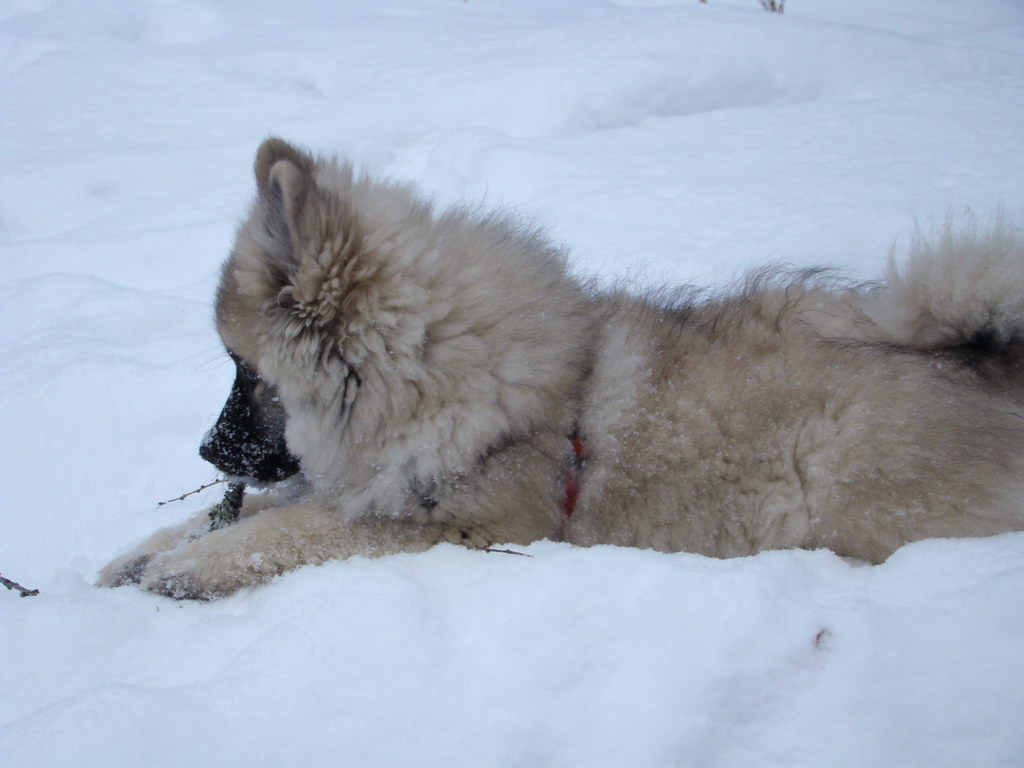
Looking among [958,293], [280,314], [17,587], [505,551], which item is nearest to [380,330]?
[280,314]

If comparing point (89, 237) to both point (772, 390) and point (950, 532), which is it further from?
point (950, 532)

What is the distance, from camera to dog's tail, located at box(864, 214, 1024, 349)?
82.4 inches

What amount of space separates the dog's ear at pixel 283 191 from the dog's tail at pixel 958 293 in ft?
6.26

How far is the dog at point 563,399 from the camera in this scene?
2092mm

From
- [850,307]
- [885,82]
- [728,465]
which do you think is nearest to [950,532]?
[728,465]

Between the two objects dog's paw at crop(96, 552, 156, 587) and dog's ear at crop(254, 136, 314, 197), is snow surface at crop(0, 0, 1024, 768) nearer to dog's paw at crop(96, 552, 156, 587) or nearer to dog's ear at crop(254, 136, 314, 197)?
dog's paw at crop(96, 552, 156, 587)

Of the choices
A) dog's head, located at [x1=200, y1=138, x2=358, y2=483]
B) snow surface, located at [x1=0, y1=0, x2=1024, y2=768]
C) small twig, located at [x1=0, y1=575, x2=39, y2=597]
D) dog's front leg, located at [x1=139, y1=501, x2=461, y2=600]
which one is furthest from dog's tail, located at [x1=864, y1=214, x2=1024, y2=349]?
small twig, located at [x1=0, y1=575, x2=39, y2=597]

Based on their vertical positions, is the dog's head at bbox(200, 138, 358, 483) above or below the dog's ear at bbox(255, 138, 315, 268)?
below

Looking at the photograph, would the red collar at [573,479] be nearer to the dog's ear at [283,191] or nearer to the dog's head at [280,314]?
the dog's head at [280,314]

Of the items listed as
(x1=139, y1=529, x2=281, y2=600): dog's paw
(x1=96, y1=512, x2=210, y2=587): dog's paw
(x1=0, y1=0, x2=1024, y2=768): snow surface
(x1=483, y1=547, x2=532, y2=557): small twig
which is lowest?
(x1=96, y1=512, x2=210, y2=587): dog's paw

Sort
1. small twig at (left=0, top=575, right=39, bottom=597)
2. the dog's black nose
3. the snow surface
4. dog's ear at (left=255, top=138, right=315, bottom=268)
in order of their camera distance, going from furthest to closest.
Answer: the dog's black nose → dog's ear at (left=255, top=138, right=315, bottom=268) → small twig at (left=0, top=575, right=39, bottom=597) → the snow surface

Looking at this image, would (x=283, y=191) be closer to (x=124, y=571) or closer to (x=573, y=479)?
(x=573, y=479)

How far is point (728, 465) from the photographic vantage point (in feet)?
7.23

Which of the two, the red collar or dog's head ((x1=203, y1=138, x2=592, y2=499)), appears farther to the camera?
the red collar
